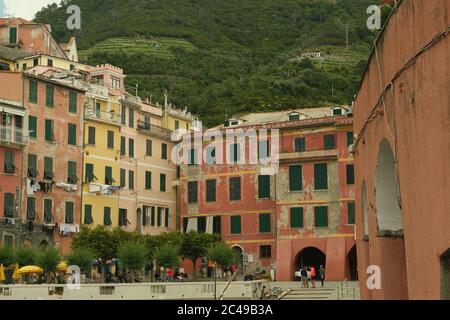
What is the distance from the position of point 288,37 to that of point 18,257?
116350mm

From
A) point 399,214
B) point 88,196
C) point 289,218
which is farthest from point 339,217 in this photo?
point 399,214

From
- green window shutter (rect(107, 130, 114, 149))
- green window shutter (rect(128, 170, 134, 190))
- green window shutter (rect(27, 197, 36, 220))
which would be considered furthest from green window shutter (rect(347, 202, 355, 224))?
green window shutter (rect(27, 197, 36, 220))

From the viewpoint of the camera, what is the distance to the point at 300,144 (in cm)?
5378

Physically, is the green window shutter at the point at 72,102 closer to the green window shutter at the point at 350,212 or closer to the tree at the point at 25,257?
the tree at the point at 25,257

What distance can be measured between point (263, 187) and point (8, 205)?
53.3 feet

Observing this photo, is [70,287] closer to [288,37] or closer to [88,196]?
[88,196]

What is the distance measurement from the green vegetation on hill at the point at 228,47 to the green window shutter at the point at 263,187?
2750cm

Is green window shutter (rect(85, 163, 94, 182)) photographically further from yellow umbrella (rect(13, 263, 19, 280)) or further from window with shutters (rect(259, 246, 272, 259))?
yellow umbrella (rect(13, 263, 19, 280))

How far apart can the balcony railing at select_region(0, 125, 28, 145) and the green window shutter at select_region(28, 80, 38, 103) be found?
2.23 meters

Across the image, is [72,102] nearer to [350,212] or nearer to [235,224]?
[235,224]

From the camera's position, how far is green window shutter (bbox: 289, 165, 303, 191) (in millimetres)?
53031

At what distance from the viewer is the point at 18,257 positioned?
4106cm
